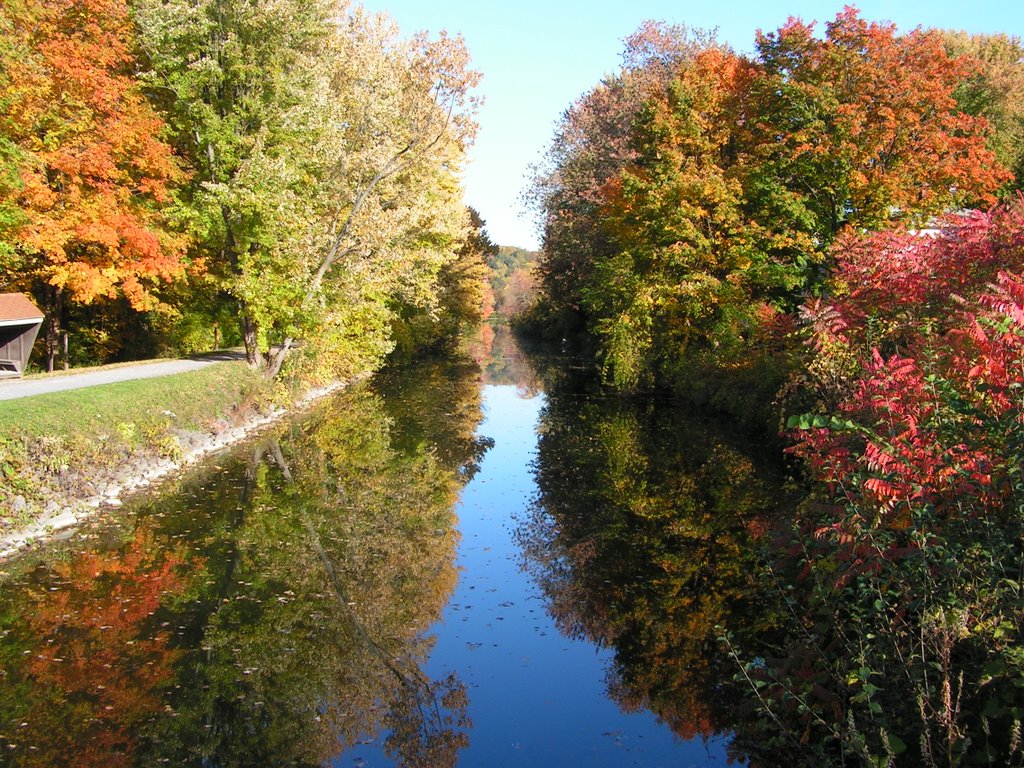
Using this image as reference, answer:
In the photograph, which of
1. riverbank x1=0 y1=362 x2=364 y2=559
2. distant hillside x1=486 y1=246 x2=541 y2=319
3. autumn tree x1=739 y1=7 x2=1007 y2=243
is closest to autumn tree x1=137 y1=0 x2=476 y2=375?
riverbank x1=0 y1=362 x2=364 y2=559

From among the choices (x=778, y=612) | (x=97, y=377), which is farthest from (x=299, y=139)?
(x=778, y=612)

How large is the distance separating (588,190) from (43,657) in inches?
1278

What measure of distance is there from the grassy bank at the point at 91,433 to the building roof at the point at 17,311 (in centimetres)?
520

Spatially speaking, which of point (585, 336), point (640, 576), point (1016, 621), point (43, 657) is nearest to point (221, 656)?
point (43, 657)

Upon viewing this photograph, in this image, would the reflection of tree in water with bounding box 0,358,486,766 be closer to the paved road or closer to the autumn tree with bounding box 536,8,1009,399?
the paved road

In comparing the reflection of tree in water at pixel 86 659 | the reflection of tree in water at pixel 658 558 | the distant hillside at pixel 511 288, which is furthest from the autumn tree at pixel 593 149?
the distant hillside at pixel 511 288

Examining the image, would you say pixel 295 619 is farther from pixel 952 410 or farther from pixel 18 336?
pixel 18 336

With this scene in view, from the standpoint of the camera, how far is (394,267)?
2781cm

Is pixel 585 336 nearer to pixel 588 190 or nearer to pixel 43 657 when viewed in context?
pixel 588 190

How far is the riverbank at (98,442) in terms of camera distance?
11180 millimetres

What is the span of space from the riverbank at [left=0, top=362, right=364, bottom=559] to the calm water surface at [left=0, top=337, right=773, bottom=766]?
2.50 ft

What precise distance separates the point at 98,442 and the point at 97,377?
7.46m

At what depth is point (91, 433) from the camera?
44.0ft

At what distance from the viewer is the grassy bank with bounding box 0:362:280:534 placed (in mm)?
11281
